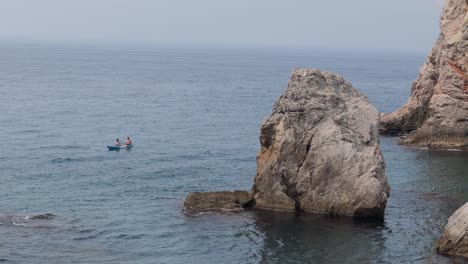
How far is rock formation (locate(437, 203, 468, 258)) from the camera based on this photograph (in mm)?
49875

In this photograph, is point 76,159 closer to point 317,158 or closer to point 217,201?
point 217,201

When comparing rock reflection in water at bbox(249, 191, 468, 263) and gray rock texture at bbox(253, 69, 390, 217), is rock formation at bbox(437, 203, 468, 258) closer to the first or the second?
rock reflection in water at bbox(249, 191, 468, 263)

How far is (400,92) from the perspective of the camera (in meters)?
173

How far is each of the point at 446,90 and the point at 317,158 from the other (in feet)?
124

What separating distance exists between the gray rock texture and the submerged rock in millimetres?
1119

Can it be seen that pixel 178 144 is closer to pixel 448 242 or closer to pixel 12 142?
pixel 12 142

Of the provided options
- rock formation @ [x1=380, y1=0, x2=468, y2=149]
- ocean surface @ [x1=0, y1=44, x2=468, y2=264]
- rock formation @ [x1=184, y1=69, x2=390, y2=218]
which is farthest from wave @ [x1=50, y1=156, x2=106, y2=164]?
rock formation @ [x1=380, y1=0, x2=468, y2=149]

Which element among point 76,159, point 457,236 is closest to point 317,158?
point 457,236

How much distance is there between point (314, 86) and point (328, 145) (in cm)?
572

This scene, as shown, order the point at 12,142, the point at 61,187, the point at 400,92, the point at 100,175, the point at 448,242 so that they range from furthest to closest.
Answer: the point at 400,92, the point at 12,142, the point at 100,175, the point at 61,187, the point at 448,242

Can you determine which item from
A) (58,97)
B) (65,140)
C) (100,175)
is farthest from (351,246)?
(58,97)

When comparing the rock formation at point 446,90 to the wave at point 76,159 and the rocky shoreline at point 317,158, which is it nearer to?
the rocky shoreline at point 317,158

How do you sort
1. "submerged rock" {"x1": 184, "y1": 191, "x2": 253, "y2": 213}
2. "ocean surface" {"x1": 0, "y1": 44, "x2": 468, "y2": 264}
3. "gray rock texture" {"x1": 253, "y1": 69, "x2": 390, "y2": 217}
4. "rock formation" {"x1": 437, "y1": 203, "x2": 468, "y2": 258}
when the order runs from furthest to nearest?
1. "submerged rock" {"x1": 184, "y1": 191, "x2": 253, "y2": 213}
2. "gray rock texture" {"x1": 253, "y1": 69, "x2": 390, "y2": 217}
3. "ocean surface" {"x1": 0, "y1": 44, "x2": 468, "y2": 264}
4. "rock formation" {"x1": 437, "y1": 203, "x2": 468, "y2": 258}

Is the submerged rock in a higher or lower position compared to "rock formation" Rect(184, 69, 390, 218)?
lower
